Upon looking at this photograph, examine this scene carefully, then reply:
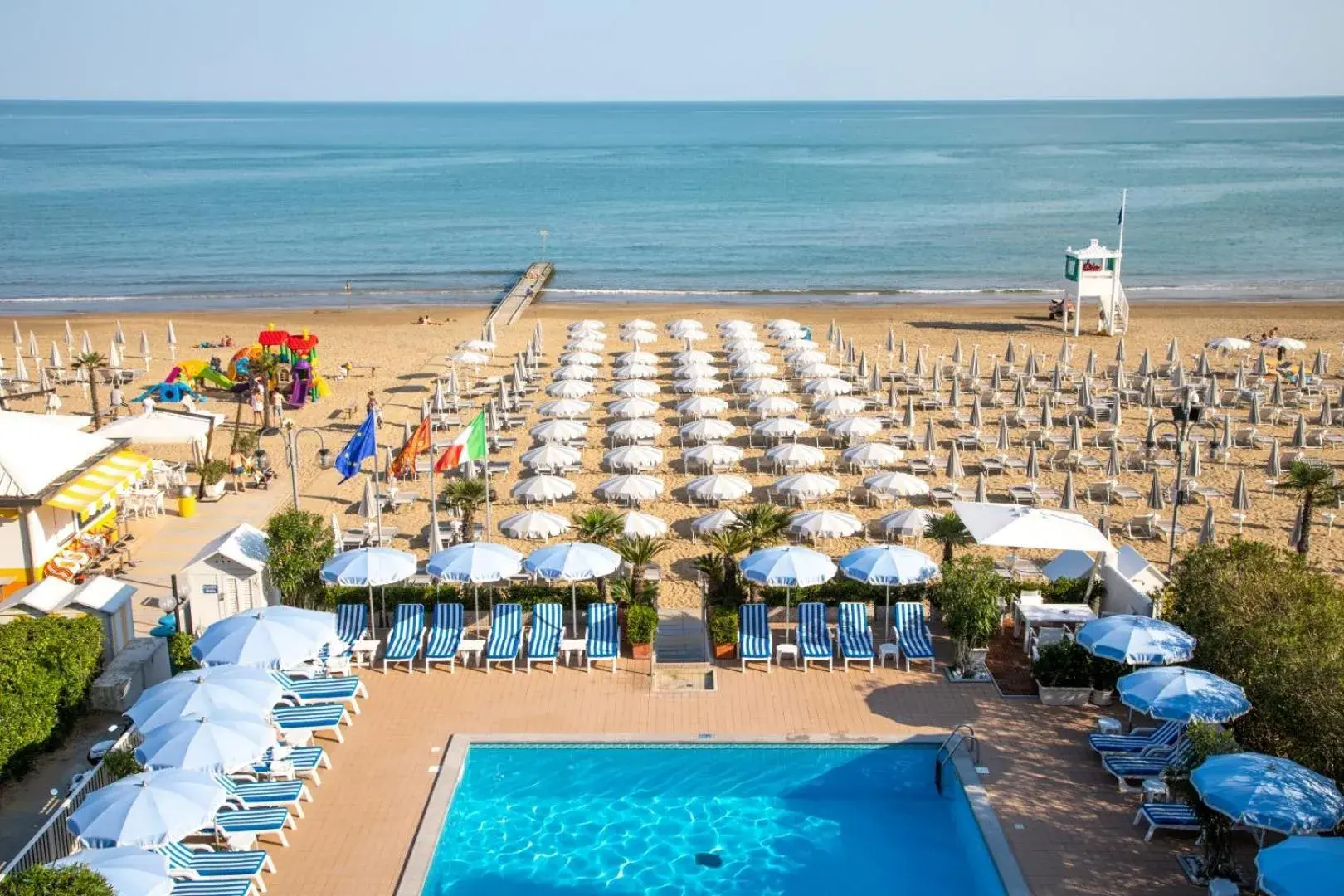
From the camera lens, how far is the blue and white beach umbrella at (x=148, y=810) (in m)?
11.2

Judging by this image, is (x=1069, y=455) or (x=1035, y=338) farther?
(x=1035, y=338)

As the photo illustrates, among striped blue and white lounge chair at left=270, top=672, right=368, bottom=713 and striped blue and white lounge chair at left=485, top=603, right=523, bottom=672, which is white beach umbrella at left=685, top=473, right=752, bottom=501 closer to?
striped blue and white lounge chair at left=485, top=603, right=523, bottom=672

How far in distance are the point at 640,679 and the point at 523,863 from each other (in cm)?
397

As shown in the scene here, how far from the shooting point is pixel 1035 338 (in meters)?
40.2

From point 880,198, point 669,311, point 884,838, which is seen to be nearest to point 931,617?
point 884,838

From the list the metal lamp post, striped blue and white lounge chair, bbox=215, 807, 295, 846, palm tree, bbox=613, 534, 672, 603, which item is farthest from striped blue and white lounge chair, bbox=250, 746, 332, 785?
the metal lamp post

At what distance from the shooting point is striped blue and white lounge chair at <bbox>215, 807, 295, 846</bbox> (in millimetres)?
12410

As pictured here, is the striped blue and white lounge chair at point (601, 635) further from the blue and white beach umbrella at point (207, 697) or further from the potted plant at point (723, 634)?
the blue and white beach umbrella at point (207, 697)

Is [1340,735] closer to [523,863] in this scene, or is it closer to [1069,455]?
[523,863]

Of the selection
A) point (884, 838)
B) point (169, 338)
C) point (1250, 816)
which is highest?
point (169, 338)

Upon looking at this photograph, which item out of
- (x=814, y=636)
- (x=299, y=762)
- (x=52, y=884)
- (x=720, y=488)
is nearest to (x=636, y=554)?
(x=814, y=636)

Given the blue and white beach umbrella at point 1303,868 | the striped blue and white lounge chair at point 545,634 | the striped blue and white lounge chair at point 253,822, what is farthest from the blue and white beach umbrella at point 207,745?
the blue and white beach umbrella at point 1303,868

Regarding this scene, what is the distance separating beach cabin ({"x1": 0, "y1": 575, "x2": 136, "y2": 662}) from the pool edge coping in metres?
4.95

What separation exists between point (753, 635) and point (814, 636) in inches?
31.0
